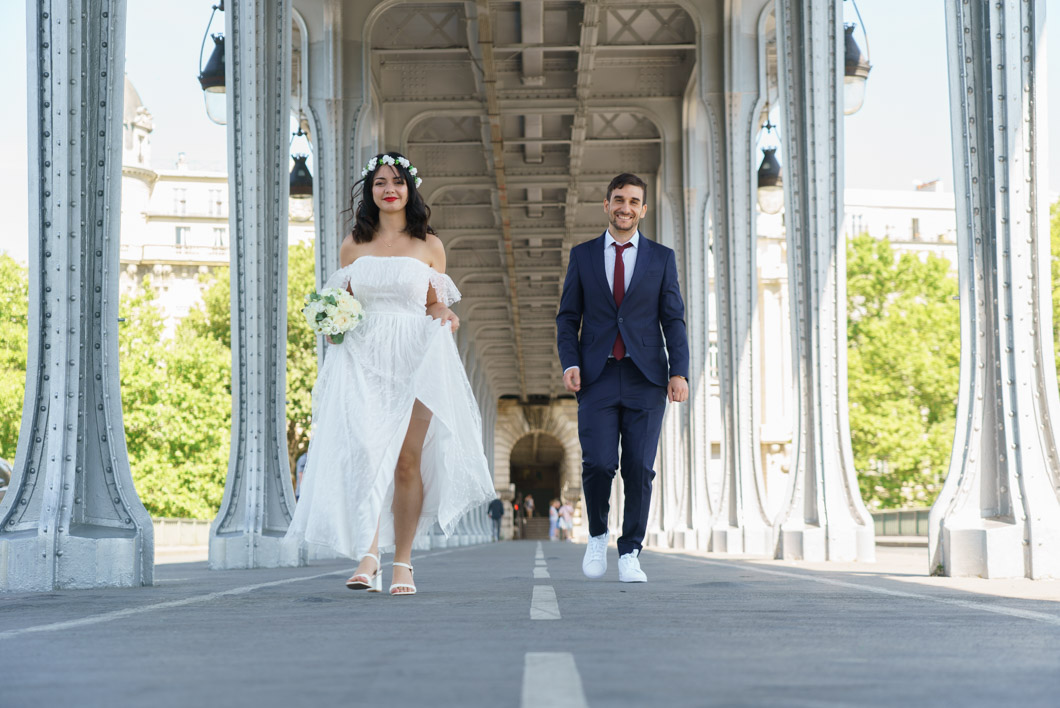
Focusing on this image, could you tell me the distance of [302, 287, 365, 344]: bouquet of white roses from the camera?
23.2 feet

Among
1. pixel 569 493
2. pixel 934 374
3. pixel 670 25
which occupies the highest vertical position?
pixel 670 25

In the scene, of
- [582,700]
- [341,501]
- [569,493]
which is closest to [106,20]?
[341,501]

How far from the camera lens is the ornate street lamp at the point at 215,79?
1719 cm

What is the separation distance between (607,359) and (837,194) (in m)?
8.31

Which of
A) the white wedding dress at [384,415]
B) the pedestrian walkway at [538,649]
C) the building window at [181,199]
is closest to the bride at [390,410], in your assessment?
the white wedding dress at [384,415]

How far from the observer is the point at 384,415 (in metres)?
7.16

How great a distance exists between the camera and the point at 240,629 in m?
4.88

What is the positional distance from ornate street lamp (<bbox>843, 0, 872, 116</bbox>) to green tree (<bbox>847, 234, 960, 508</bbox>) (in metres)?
27.2

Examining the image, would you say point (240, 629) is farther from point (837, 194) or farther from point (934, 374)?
point (934, 374)

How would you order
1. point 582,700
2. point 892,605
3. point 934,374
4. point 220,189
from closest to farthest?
1. point 582,700
2. point 892,605
3. point 934,374
4. point 220,189

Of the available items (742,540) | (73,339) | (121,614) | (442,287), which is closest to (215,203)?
(742,540)

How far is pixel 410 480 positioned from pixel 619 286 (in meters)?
1.63

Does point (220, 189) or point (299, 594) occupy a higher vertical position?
point (220, 189)

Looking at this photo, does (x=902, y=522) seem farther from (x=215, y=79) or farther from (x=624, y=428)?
(x=624, y=428)
